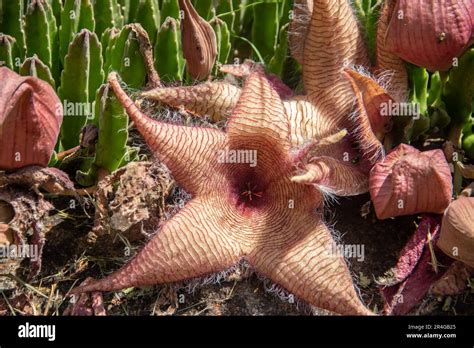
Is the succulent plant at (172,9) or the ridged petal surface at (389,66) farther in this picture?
the succulent plant at (172,9)

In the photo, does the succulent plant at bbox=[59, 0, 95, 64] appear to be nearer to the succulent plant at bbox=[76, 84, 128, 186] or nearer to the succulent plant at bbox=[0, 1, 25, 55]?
the succulent plant at bbox=[0, 1, 25, 55]

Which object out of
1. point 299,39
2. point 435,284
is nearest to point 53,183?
point 299,39

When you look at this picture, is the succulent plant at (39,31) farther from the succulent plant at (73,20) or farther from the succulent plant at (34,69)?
the succulent plant at (34,69)

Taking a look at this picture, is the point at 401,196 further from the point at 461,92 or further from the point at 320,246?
the point at 461,92

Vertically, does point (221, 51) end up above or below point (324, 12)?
below

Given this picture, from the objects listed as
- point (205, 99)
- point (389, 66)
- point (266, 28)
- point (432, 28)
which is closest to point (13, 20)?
point (205, 99)

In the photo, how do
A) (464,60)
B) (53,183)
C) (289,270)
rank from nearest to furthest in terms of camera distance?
1. (289,270)
2. (53,183)
3. (464,60)

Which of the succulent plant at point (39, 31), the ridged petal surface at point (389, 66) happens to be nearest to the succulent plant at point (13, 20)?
the succulent plant at point (39, 31)
